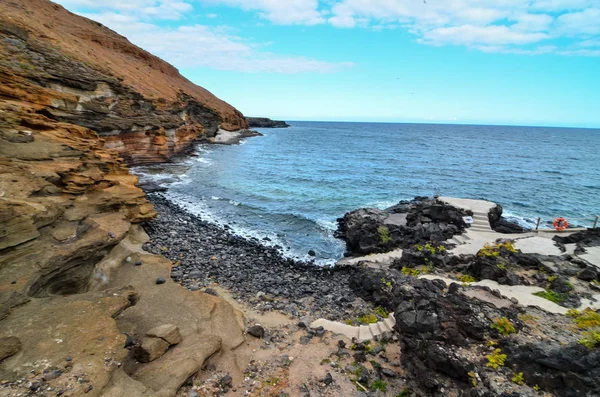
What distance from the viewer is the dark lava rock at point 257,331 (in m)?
11.5

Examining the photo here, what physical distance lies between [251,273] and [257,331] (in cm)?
631

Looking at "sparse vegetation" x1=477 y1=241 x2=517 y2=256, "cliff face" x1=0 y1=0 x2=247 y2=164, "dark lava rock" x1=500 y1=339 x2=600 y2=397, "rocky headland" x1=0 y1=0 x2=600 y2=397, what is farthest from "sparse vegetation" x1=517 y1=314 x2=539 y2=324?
"cliff face" x1=0 y1=0 x2=247 y2=164

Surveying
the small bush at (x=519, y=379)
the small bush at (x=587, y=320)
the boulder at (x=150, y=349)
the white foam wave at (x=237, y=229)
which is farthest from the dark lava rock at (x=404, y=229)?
the boulder at (x=150, y=349)

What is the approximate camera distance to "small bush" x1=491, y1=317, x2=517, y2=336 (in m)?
8.88

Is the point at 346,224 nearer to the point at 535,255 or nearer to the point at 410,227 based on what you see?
the point at 410,227

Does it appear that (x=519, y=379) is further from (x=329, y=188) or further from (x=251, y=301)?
(x=329, y=188)

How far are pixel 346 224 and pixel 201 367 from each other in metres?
19.0

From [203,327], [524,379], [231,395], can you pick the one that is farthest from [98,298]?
[524,379]

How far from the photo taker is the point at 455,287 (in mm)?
11906

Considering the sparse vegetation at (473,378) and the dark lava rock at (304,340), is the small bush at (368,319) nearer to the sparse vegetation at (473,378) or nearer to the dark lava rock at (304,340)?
the dark lava rock at (304,340)

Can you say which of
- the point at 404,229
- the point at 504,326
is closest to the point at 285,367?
the point at 504,326

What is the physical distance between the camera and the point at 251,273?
698 inches

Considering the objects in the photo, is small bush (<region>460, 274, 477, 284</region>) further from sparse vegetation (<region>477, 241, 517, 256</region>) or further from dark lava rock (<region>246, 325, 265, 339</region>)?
dark lava rock (<region>246, 325, 265, 339</region>)

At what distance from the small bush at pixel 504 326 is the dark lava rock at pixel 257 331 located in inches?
291
